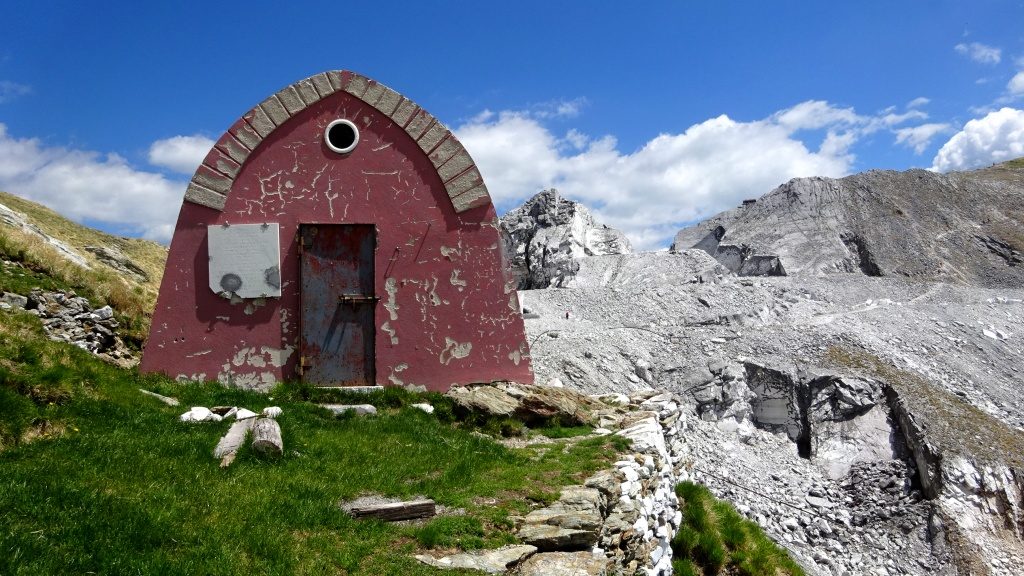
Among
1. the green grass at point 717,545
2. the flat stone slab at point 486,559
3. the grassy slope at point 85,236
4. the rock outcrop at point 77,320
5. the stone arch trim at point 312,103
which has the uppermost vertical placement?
the grassy slope at point 85,236

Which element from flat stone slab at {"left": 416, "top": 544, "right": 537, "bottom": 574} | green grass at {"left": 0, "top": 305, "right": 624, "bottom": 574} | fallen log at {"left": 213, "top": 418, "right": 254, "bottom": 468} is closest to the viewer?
green grass at {"left": 0, "top": 305, "right": 624, "bottom": 574}

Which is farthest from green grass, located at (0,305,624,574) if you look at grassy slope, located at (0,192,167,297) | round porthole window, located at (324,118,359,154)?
grassy slope, located at (0,192,167,297)

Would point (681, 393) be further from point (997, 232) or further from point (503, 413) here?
point (997, 232)

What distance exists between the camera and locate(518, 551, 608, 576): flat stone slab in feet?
16.7

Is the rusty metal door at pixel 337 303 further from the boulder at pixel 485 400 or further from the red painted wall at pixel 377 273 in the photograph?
the boulder at pixel 485 400

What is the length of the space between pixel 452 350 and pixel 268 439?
4.51m

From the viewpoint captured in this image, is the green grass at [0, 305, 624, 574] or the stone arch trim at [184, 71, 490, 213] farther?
the stone arch trim at [184, 71, 490, 213]

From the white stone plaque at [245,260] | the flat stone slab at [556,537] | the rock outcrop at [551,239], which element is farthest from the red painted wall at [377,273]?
the rock outcrop at [551,239]

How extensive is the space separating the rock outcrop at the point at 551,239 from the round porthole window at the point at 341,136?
2646 centimetres

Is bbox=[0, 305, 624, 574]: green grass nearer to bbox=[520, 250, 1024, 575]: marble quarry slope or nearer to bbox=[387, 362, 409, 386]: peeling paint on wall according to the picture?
bbox=[387, 362, 409, 386]: peeling paint on wall

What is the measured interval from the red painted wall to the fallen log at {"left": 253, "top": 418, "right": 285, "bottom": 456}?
3.67m

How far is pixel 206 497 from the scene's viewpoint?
5.44 meters

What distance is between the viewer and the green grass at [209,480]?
4504 mm

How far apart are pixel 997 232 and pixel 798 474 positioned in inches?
1221
